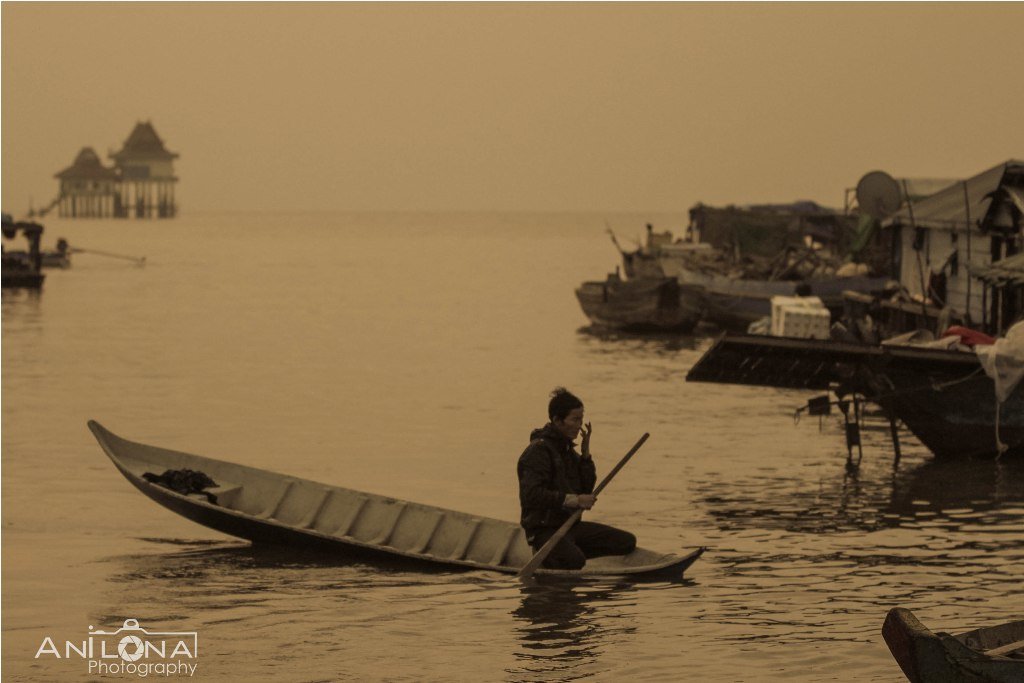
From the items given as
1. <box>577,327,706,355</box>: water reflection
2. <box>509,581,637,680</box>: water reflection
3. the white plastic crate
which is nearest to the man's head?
<box>509,581,637,680</box>: water reflection

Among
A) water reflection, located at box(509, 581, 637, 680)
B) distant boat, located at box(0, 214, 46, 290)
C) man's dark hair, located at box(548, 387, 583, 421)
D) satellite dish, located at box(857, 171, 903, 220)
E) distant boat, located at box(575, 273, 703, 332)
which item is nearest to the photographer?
water reflection, located at box(509, 581, 637, 680)

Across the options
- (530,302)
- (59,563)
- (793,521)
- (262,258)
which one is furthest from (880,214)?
(262,258)

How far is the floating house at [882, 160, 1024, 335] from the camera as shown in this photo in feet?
76.7

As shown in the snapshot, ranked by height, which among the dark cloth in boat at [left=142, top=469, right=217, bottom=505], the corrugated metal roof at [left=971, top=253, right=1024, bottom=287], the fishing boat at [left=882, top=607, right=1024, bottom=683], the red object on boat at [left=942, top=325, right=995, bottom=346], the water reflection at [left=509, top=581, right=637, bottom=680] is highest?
the corrugated metal roof at [left=971, top=253, right=1024, bottom=287]

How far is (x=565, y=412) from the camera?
11.9m

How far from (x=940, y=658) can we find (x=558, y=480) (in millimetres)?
4739

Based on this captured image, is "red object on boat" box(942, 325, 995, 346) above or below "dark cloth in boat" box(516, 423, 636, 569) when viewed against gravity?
above

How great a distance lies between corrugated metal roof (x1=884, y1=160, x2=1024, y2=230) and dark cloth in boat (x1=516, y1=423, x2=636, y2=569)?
46.3 ft

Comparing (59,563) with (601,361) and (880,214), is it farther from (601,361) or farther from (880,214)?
(601,361)

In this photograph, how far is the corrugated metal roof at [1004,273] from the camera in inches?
782

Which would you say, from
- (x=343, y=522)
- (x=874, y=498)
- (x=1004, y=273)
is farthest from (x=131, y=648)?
(x=1004, y=273)

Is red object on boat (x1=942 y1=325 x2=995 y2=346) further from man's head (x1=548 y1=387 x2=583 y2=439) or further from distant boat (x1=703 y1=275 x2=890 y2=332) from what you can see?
distant boat (x1=703 y1=275 x2=890 y2=332)

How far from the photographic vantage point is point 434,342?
146 feet

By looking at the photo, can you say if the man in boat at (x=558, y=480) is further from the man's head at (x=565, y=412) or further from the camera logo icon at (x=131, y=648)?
the camera logo icon at (x=131, y=648)
